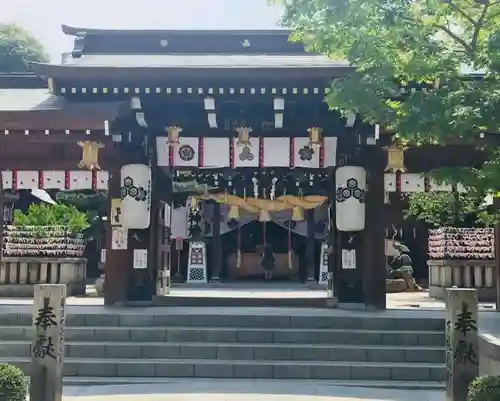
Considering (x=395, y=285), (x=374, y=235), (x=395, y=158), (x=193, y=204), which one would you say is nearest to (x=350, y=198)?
(x=374, y=235)

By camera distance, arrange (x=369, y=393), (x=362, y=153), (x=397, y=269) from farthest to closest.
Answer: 1. (x=397, y=269)
2. (x=362, y=153)
3. (x=369, y=393)

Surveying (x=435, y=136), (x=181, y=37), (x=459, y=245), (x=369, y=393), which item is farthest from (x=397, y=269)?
(x=435, y=136)

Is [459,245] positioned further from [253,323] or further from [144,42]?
[144,42]

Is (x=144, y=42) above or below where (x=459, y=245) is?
above

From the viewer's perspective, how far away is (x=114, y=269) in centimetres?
1273

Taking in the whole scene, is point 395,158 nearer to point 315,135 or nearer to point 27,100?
point 315,135

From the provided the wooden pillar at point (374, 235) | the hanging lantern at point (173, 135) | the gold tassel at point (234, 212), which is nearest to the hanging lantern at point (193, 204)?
the gold tassel at point (234, 212)

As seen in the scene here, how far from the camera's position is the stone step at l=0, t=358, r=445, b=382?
9.09 meters

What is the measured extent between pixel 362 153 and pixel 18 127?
6.53 meters

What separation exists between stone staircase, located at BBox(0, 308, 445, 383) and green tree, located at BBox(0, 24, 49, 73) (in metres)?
30.8

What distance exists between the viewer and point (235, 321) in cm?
1047

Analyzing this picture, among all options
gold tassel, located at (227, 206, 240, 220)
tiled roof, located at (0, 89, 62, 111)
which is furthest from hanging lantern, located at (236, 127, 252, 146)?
gold tassel, located at (227, 206, 240, 220)

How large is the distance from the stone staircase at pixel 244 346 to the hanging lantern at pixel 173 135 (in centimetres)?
362

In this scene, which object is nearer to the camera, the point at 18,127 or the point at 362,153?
the point at 18,127
